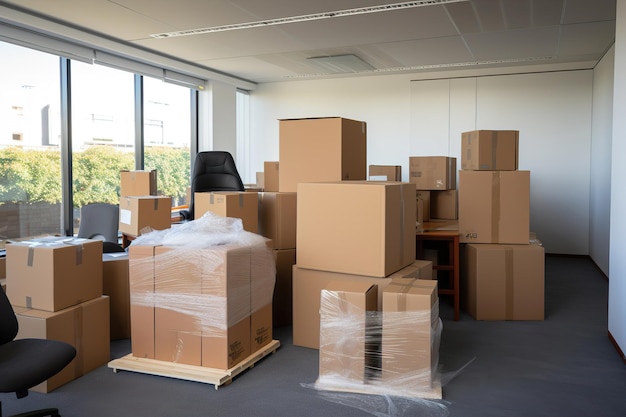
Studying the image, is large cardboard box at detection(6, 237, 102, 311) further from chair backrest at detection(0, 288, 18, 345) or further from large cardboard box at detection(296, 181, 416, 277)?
large cardboard box at detection(296, 181, 416, 277)

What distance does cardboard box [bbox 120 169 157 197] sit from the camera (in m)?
4.63

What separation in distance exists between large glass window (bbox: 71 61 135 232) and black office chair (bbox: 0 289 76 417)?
2976 millimetres

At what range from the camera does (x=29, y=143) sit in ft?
14.9

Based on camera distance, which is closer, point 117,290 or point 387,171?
point 117,290

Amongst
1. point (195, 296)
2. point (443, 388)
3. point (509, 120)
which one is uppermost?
point (509, 120)

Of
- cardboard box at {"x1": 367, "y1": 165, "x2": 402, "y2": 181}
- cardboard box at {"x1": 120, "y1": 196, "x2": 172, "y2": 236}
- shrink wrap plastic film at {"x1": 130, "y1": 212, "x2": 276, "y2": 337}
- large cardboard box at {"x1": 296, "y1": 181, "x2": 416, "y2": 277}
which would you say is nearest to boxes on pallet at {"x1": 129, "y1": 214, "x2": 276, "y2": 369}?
shrink wrap plastic film at {"x1": 130, "y1": 212, "x2": 276, "y2": 337}

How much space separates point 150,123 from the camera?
6.08 m

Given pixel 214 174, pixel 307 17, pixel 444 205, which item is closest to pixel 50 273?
pixel 214 174

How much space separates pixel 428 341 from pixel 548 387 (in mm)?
726

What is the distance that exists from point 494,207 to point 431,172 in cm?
A: 119

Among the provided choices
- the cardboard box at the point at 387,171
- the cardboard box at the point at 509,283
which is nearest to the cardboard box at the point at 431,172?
the cardboard box at the point at 387,171

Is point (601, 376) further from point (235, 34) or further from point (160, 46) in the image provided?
point (160, 46)

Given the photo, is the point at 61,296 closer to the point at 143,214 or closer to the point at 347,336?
the point at 143,214

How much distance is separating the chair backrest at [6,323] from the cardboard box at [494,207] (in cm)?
312
